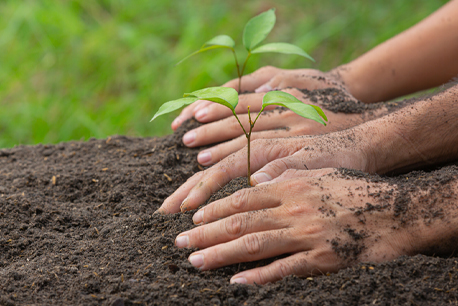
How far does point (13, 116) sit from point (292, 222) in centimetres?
298

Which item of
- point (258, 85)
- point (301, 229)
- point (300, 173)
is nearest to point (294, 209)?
point (301, 229)

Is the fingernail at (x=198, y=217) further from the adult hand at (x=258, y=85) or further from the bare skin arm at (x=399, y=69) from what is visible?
the bare skin arm at (x=399, y=69)

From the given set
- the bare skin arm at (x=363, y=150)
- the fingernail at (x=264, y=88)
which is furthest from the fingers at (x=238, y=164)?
the fingernail at (x=264, y=88)

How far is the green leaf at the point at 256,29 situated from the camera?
1702 mm

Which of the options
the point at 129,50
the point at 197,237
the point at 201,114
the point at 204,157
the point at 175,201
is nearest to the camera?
the point at 197,237

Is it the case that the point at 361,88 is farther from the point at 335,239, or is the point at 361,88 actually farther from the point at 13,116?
the point at 13,116

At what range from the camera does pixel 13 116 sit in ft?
10.9

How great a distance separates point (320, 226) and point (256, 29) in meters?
0.95

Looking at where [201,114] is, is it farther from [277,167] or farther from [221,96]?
[221,96]

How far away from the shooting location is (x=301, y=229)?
1.16 metres

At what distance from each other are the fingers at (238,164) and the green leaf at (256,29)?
46 cm

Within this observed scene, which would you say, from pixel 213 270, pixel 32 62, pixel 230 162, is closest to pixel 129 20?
pixel 32 62

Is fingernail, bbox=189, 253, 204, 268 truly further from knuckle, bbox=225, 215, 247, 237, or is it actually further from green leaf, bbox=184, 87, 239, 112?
green leaf, bbox=184, 87, 239, 112

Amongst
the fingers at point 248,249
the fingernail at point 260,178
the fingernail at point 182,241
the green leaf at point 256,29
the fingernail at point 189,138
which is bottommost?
the fingers at point 248,249
